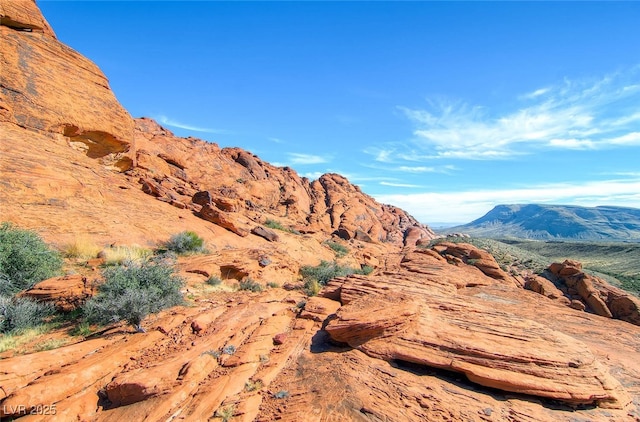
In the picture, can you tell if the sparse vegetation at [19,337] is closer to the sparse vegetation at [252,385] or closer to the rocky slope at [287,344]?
the rocky slope at [287,344]

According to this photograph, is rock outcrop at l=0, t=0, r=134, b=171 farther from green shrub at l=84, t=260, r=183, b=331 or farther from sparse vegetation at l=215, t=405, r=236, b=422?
sparse vegetation at l=215, t=405, r=236, b=422

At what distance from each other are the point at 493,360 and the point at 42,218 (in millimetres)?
16001

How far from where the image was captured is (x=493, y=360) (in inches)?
218

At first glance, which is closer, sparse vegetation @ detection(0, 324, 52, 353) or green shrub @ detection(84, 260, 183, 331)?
sparse vegetation @ detection(0, 324, 52, 353)

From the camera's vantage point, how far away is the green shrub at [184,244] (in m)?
14.8

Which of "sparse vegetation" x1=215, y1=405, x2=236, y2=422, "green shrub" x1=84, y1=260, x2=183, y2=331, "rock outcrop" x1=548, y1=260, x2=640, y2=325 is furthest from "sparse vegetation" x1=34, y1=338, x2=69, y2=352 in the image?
"rock outcrop" x1=548, y1=260, x2=640, y2=325

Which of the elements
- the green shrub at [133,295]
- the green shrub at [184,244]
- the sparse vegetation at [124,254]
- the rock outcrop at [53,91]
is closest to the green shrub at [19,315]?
the green shrub at [133,295]

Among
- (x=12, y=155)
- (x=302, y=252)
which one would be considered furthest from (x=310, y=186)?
(x=12, y=155)

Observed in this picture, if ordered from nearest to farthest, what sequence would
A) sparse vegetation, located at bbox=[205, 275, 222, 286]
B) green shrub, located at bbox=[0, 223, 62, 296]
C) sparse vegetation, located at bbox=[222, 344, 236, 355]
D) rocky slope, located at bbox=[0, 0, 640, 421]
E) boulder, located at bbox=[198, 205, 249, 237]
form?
rocky slope, located at bbox=[0, 0, 640, 421], sparse vegetation, located at bbox=[222, 344, 236, 355], green shrub, located at bbox=[0, 223, 62, 296], sparse vegetation, located at bbox=[205, 275, 222, 286], boulder, located at bbox=[198, 205, 249, 237]

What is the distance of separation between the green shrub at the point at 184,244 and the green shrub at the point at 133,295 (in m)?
6.54

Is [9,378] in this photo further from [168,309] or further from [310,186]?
[310,186]

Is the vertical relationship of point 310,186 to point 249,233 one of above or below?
above

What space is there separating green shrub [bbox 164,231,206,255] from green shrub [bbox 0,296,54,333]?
7.54m

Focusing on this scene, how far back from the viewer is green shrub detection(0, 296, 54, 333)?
661cm
